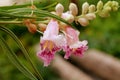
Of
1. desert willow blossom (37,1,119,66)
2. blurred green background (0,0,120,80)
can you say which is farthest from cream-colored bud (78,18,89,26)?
blurred green background (0,0,120,80)

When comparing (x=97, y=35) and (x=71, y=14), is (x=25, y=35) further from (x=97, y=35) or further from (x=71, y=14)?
(x=71, y=14)

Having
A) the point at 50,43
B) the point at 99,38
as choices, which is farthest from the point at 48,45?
the point at 99,38

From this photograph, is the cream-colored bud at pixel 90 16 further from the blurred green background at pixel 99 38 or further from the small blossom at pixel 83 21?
the blurred green background at pixel 99 38

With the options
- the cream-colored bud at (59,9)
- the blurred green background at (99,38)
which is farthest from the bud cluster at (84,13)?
the blurred green background at (99,38)

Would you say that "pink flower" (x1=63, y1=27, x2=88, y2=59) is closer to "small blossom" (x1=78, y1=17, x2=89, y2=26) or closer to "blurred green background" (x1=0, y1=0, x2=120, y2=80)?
"small blossom" (x1=78, y1=17, x2=89, y2=26)

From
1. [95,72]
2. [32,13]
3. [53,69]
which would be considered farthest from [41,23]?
[95,72]
